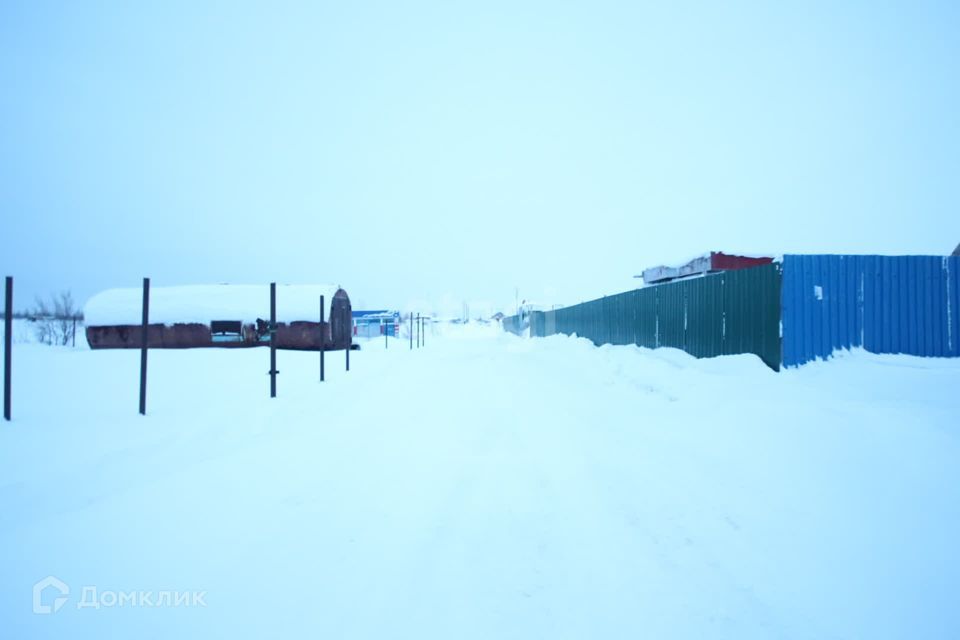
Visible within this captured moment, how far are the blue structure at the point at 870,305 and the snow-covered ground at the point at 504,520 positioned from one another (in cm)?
152

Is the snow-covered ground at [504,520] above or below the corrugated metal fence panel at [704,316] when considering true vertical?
below

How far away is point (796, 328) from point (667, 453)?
5089mm

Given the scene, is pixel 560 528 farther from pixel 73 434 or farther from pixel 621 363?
pixel 621 363

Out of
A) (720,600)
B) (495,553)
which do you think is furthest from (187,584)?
(720,600)

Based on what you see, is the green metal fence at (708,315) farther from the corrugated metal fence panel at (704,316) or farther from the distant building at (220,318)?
the distant building at (220,318)

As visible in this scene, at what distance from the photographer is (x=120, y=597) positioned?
8.57 feet

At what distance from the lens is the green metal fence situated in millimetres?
8812

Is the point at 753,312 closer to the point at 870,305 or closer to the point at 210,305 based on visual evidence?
the point at 870,305

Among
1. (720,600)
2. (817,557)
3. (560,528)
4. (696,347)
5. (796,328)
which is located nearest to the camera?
(720,600)

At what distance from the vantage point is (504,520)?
352 cm

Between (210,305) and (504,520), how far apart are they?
27.8 metres

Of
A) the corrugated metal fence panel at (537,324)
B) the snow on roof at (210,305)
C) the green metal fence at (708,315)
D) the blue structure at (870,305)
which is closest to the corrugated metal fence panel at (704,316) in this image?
the green metal fence at (708,315)

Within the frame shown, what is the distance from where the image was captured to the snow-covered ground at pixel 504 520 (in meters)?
2.49

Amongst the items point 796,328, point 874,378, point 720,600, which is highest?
point 796,328
